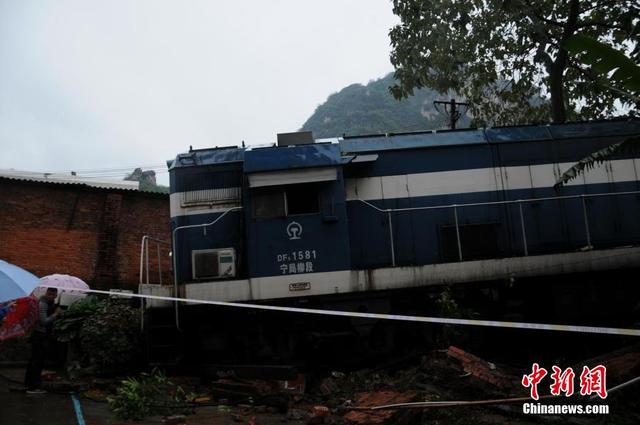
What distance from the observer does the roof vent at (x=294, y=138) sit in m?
8.02

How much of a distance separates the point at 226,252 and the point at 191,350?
1.50 meters

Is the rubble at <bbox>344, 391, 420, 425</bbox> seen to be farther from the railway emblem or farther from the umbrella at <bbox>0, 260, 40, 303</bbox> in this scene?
the umbrella at <bbox>0, 260, 40, 303</bbox>

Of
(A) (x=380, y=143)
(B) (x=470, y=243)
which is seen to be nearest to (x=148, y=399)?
(A) (x=380, y=143)

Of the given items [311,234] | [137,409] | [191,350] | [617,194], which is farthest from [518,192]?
[137,409]

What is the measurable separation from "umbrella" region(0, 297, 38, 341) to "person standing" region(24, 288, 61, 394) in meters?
0.67

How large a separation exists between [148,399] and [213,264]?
2065mm

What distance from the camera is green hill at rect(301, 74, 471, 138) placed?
2165 inches

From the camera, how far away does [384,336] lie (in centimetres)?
758

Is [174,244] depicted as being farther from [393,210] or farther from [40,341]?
[393,210]

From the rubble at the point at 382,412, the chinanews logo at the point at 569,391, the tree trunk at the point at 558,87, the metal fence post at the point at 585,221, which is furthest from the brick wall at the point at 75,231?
the chinanews logo at the point at 569,391

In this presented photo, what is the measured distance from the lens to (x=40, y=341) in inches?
278

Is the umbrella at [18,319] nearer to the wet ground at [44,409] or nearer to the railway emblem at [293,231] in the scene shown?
the wet ground at [44,409]

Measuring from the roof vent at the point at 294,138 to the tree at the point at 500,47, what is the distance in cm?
548

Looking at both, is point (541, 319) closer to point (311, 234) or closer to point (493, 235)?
point (493, 235)
